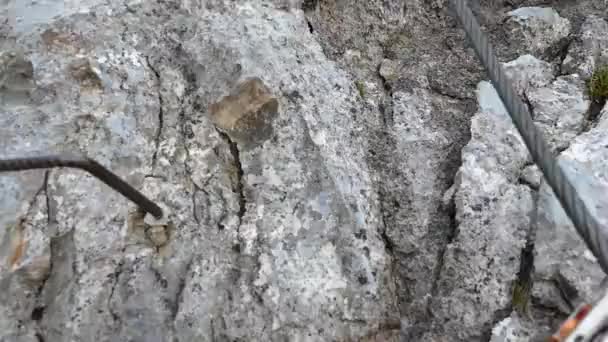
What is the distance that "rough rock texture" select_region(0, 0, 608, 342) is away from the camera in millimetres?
1927

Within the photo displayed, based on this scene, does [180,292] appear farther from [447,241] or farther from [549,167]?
[549,167]

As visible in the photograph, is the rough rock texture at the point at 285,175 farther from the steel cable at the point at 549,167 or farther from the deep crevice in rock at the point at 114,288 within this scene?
the steel cable at the point at 549,167

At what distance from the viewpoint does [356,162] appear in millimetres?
2260

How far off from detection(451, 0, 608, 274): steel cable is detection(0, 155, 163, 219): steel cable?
1.33m

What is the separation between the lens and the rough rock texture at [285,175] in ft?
6.32

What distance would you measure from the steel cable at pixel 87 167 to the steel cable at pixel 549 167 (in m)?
1.33

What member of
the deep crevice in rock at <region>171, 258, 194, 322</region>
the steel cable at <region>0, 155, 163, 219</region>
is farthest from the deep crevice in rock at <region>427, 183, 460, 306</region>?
the steel cable at <region>0, 155, 163, 219</region>

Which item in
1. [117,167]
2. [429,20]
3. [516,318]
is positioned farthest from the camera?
[429,20]

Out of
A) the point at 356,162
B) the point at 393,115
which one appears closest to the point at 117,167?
the point at 356,162

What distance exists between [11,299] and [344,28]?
6.47 ft

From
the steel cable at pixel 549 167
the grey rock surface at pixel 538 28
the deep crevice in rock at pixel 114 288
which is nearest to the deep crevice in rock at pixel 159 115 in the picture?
the deep crevice in rock at pixel 114 288

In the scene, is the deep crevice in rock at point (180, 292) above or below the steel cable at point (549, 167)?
below

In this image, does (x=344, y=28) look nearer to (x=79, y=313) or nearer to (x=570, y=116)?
(x=570, y=116)

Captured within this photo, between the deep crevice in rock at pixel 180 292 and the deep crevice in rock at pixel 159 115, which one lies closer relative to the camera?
the deep crevice in rock at pixel 180 292
